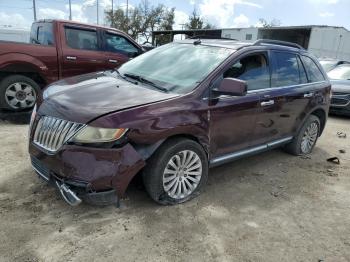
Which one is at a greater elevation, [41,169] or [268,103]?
[268,103]

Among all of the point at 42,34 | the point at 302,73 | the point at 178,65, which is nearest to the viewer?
the point at 178,65

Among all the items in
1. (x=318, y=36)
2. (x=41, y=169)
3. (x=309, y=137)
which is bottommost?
(x=309, y=137)

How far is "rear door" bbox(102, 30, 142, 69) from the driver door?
3982 mm

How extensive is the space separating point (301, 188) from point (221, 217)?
1.50 meters

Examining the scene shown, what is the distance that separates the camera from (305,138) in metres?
5.64

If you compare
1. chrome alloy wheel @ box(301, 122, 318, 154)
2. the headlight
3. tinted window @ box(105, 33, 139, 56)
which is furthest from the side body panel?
chrome alloy wheel @ box(301, 122, 318, 154)

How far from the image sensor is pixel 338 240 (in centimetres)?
330

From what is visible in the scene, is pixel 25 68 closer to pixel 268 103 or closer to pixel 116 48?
pixel 116 48

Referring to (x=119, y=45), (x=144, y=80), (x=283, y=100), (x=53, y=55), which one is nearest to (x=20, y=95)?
(x=53, y=55)

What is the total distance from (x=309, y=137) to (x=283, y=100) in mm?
1440

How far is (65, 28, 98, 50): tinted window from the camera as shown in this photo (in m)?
6.95

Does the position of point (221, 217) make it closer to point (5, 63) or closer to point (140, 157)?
point (140, 157)

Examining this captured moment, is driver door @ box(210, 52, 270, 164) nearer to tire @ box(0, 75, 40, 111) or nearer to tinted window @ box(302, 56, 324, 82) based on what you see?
tinted window @ box(302, 56, 324, 82)

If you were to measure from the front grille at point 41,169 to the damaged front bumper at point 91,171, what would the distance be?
0.02m
